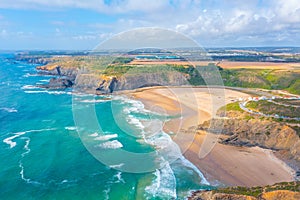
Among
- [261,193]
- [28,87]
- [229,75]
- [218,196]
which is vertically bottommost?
[28,87]

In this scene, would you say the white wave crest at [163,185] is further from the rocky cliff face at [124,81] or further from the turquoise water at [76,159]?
the rocky cliff face at [124,81]

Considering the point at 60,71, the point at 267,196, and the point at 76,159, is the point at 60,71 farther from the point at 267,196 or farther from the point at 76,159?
the point at 267,196

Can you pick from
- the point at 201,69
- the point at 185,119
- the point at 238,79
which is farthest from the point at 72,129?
the point at 238,79

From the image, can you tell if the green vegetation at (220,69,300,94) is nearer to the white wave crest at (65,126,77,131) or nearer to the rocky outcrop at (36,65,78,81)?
the white wave crest at (65,126,77,131)

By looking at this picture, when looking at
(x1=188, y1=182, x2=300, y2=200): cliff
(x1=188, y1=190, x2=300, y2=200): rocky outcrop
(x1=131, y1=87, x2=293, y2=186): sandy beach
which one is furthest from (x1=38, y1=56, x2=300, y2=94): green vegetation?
(x1=188, y1=190, x2=300, y2=200): rocky outcrop

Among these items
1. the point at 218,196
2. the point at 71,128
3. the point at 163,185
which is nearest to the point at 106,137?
the point at 71,128

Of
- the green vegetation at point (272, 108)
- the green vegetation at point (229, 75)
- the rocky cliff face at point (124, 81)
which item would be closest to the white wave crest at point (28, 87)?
the rocky cliff face at point (124, 81)
